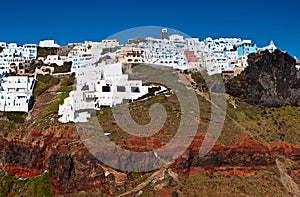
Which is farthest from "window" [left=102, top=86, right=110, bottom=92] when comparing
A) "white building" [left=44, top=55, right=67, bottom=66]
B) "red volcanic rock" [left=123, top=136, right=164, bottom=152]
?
"white building" [left=44, top=55, right=67, bottom=66]

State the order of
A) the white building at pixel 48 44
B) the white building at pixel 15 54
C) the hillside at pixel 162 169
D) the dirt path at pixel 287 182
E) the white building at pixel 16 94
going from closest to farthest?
the hillside at pixel 162 169
the dirt path at pixel 287 182
the white building at pixel 16 94
the white building at pixel 15 54
the white building at pixel 48 44

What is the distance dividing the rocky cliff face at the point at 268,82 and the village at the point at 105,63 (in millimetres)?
3036

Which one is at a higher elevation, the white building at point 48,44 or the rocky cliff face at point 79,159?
the white building at point 48,44

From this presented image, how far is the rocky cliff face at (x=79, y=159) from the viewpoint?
3669cm

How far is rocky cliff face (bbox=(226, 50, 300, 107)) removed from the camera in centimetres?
5675

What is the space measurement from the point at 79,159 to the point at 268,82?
32486 mm

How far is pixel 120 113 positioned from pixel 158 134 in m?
7.38

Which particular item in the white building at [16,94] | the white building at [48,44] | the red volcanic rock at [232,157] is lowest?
the red volcanic rock at [232,157]

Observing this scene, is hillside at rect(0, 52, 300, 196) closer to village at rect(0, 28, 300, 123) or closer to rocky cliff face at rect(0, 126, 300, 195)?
rocky cliff face at rect(0, 126, 300, 195)

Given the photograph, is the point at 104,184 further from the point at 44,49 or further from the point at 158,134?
the point at 44,49

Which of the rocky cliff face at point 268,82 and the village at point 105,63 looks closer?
the village at point 105,63

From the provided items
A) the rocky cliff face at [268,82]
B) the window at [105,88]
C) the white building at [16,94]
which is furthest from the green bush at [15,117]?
the rocky cliff face at [268,82]

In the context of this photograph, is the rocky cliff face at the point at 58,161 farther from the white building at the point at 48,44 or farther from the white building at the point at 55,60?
the white building at the point at 48,44

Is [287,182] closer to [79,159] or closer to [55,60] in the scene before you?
[79,159]
